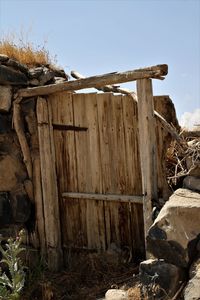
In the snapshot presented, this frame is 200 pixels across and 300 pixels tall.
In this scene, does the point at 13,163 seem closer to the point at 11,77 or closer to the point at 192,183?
the point at 11,77

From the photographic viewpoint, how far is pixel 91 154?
5906mm

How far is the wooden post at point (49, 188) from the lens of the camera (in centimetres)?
616

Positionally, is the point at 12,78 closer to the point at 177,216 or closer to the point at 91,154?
the point at 91,154

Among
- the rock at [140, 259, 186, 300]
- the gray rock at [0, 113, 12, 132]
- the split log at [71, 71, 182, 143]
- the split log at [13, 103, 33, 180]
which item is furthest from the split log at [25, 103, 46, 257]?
the rock at [140, 259, 186, 300]

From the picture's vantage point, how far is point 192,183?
4.54m

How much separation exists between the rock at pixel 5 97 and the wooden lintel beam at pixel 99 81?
13 cm

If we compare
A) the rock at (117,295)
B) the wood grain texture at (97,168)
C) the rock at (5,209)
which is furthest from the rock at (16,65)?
the rock at (117,295)

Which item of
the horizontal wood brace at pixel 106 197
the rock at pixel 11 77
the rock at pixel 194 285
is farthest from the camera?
the rock at pixel 11 77

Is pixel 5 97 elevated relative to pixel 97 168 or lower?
elevated

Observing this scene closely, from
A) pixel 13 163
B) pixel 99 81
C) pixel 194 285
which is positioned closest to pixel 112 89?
pixel 99 81

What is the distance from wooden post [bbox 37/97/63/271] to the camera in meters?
6.16

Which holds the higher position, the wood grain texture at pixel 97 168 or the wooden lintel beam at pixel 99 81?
the wooden lintel beam at pixel 99 81

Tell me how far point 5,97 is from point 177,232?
3.14m

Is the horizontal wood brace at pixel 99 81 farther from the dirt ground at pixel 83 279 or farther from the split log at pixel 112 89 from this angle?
the dirt ground at pixel 83 279
